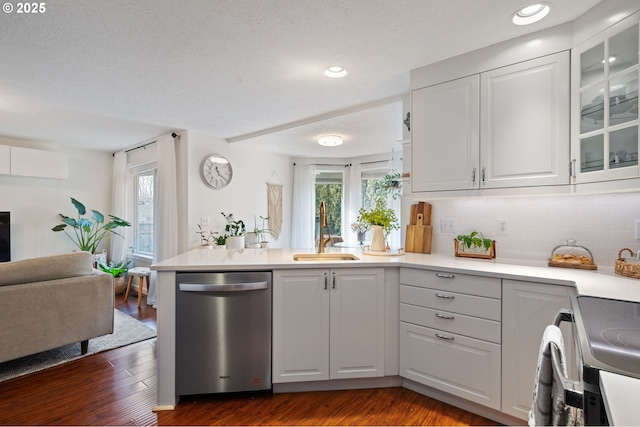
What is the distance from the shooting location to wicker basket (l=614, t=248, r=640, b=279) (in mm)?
1623

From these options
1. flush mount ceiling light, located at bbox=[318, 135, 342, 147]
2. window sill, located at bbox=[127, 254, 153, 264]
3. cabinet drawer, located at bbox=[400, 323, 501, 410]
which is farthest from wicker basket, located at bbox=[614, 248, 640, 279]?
window sill, located at bbox=[127, 254, 153, 264]

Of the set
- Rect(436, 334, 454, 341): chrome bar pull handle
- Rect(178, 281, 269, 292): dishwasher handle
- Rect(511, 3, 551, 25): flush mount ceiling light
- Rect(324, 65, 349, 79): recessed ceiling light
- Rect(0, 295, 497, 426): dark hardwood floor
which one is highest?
Rect(511, 3, 551, 25): flush mount ceiling light

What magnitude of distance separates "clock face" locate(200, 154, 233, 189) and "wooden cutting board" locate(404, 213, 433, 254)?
2865mm

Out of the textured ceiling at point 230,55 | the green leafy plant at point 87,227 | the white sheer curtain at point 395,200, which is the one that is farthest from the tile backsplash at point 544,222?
the green leafy plant at point 87,227

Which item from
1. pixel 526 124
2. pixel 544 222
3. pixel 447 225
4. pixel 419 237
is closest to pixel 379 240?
pixel 419 237

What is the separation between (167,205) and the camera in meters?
4.08

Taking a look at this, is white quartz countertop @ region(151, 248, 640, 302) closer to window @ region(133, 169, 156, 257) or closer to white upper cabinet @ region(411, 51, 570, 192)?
white upper cabinet @ region(411, 51, 570, 192)

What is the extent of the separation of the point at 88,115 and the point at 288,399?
352cm

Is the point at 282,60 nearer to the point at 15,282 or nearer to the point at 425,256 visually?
the point at 425,256

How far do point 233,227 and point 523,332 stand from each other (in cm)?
372

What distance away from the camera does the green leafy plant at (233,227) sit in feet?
14.7

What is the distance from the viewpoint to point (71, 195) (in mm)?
4977

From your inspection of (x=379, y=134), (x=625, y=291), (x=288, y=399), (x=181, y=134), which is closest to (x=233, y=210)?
(x=181, y=134)

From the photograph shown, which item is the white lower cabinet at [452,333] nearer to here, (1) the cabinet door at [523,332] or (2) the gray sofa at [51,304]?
(1) the cabinet door at [523,332]
